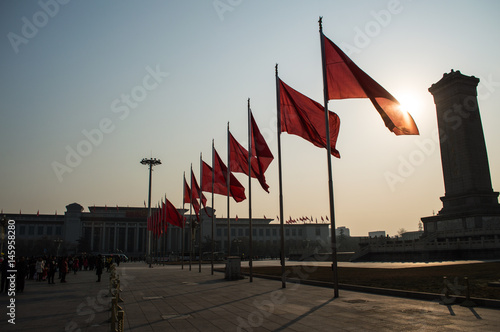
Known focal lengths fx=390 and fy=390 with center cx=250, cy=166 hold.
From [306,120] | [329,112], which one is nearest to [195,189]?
[306,120]

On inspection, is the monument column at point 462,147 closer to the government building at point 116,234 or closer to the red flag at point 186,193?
the red flag at point 186,193

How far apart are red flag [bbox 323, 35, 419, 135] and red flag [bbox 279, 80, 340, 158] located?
1940mm

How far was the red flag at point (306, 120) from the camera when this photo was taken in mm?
17547

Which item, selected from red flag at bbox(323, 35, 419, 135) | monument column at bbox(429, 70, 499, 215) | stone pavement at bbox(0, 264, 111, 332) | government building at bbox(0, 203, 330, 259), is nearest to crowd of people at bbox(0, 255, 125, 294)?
stone pavement at bbox(0, 264, 111, 332)

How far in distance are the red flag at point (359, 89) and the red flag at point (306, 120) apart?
76.4 inches

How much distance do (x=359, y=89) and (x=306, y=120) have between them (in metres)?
3.19

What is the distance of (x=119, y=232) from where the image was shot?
129875 mm

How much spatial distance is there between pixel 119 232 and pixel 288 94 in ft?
403

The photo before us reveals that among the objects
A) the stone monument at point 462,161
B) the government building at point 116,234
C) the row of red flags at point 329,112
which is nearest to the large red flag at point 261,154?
the row of red flags at point 329,112

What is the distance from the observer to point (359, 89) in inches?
606

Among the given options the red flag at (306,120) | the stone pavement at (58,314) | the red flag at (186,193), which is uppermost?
the red flag at (306,120)

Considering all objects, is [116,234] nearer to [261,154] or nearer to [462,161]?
[462,161]

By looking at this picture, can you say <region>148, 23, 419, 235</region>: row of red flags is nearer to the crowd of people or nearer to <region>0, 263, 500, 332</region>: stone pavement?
<region>0, 263, 500, 332</region>: stone pavement

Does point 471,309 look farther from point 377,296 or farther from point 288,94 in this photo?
point 288,94
